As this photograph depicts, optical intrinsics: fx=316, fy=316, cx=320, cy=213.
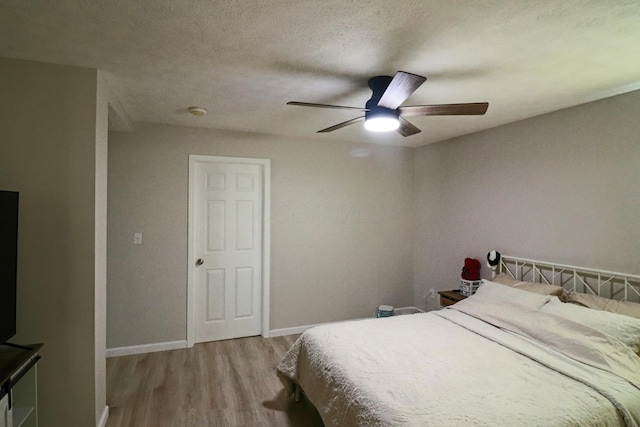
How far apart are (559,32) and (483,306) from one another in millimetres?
2032

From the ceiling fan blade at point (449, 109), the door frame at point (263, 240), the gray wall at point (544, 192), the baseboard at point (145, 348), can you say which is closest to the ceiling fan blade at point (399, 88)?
the ceiling fan blade at point (449, 109)

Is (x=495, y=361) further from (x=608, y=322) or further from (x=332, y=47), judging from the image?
(x=332, y=47)

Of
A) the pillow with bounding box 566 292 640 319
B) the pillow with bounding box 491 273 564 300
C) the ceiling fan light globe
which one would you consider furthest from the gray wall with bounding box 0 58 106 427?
the pillow with bounding box 566 292 640 319

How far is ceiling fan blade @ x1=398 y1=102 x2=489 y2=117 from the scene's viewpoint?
193cm

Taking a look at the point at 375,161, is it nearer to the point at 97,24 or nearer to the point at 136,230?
the point at 136,230

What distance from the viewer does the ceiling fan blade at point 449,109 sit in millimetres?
1932

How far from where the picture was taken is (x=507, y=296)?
8.70 ft

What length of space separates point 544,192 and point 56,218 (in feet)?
12.5

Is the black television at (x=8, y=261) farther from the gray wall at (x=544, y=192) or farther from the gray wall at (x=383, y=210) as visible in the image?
the gray wall at (x=544, y=192)

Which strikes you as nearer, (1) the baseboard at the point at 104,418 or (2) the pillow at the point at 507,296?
(1) the baseboard at the point at 104,418

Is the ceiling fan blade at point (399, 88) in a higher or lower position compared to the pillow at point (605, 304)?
higher

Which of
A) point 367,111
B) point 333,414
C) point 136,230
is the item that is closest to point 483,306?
point 333,414

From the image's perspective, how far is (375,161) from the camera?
4.34 meters

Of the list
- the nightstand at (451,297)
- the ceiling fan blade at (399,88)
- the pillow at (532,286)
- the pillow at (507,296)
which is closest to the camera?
the ceiling fan blade at (399,88)
